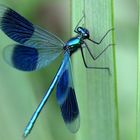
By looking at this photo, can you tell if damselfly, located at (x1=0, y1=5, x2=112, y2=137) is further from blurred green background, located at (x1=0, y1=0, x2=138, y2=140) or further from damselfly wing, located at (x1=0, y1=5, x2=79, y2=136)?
blurred green background, located at (x1=0, y1=0, x2=138, y2=140)

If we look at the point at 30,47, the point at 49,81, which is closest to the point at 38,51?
the point at 30,47

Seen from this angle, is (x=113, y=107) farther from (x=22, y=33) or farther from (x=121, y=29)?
(x=121, y=29)

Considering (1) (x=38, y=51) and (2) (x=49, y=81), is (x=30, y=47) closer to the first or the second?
(1) (x=38, y=51)

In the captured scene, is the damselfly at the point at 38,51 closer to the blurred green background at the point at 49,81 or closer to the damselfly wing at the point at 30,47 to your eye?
the damselfly wing at the point at 30,47

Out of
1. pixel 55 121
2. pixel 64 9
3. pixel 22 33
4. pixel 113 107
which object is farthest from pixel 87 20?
pixel 64 9

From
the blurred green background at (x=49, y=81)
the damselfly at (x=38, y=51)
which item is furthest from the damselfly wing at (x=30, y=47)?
the blurred green background at (x=49, y=81)

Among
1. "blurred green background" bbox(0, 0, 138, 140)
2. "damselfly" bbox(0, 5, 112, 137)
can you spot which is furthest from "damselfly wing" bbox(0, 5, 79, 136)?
"blurred green background" bbox(0, 0, 138, 140)
